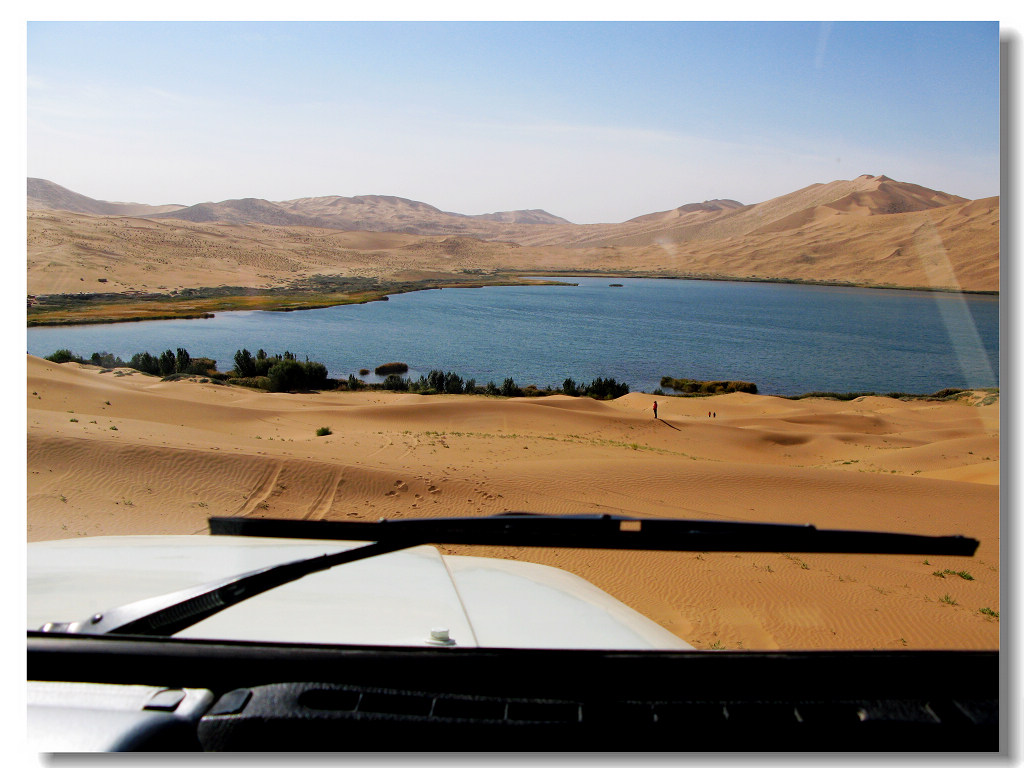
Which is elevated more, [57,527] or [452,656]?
[452,656]

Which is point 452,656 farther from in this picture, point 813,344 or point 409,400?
point 813,344

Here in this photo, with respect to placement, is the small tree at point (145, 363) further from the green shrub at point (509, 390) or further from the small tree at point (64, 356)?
the green shrub at point (509, 390)

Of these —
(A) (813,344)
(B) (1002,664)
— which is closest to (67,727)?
(B) (1002,664)

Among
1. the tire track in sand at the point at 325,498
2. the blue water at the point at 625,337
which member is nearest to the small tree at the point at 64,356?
the blue water at the point at 625,337

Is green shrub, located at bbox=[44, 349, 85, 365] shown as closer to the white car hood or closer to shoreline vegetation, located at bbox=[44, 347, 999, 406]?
shoreline vegetation, located at bbox=[44, 347, 999, 406]

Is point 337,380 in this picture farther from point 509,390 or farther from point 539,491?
point 539,491

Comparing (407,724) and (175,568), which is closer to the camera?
(407,724)

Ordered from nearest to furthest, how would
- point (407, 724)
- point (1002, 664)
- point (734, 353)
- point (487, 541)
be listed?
point (407, 724) → point (1002, 664) → point (487, 541) → point (734, 353)
